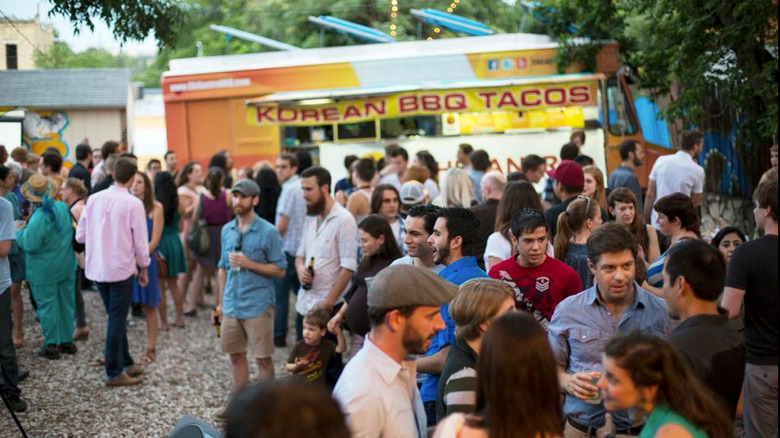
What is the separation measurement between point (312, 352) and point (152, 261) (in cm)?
440

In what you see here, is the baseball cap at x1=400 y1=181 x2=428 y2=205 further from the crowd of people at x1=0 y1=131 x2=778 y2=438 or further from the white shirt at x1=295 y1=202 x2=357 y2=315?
the white shirt at x1=295 y1=202 x2=357 y2=315

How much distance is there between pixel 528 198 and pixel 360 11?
122ft

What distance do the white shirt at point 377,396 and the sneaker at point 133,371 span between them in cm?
711

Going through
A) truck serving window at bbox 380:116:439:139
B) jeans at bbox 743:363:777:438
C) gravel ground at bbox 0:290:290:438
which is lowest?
gravel ground at bbox 0:290:290:438

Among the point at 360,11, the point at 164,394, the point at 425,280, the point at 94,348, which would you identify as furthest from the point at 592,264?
the point at 360,11

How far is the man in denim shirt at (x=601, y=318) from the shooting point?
494cm

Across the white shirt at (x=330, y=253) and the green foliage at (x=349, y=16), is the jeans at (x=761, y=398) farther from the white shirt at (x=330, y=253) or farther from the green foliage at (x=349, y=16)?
the green foliage at (x=349, y=16)

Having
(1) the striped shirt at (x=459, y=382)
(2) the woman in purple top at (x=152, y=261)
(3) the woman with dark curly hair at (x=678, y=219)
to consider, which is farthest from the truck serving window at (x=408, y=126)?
(1) the striped shirt at (x=459, y=382)

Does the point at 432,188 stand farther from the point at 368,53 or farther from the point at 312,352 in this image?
the point at 368,53

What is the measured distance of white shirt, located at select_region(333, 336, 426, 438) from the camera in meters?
3.70

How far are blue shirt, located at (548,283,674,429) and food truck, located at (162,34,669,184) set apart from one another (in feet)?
36.6

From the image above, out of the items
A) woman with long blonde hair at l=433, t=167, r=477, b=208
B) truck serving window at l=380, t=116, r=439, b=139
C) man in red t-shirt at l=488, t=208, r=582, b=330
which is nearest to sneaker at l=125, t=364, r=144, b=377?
woman with long blonde hair at l=433, t=167, r=477, b=208

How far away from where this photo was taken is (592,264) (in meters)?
5.14

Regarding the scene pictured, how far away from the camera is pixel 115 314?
31.6ft
